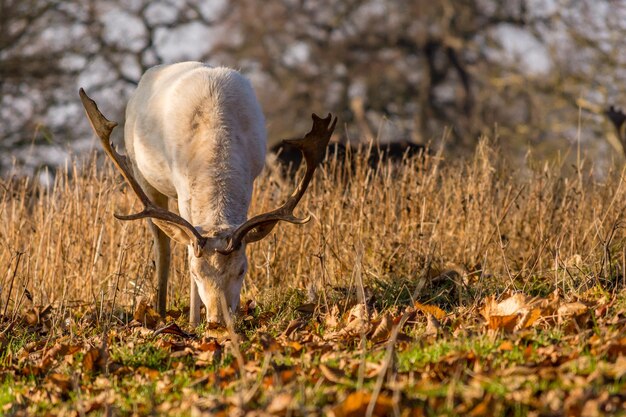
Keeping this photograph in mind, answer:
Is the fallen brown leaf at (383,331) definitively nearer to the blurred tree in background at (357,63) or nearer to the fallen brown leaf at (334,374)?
the fallen brown leaf at (334,374)

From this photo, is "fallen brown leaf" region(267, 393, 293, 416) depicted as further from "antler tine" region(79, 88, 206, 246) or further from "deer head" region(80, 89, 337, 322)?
"antler tine" region(79, 88, 206, 246)

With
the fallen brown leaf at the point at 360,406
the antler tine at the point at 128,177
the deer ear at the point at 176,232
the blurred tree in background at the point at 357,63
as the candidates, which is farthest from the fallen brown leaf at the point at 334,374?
the blurred tree in background at the point at 357,63

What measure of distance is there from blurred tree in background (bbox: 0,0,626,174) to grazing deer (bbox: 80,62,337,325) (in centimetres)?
1329

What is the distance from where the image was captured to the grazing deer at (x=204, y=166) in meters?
5.90

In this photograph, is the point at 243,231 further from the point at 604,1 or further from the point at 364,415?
the point at 604,1

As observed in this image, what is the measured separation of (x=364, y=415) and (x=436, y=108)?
100ft

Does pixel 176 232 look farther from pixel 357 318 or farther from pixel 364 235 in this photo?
pixel 364 235

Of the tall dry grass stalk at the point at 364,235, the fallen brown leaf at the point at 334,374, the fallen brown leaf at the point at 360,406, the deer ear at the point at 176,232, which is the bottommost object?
the tall dry grass stalk at the point at 364,235

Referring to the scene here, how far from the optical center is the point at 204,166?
6.32 m

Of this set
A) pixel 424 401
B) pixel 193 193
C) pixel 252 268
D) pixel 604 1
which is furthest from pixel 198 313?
pixel 604 1

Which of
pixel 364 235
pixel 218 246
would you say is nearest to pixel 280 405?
pixel 218 246

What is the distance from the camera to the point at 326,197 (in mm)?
7867

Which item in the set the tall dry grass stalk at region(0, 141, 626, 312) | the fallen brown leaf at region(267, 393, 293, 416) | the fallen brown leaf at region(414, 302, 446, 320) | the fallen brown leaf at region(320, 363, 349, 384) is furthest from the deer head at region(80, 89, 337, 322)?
the fallen brown leaf at region(267, 393, 293, 416)

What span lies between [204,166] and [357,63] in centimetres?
2850
